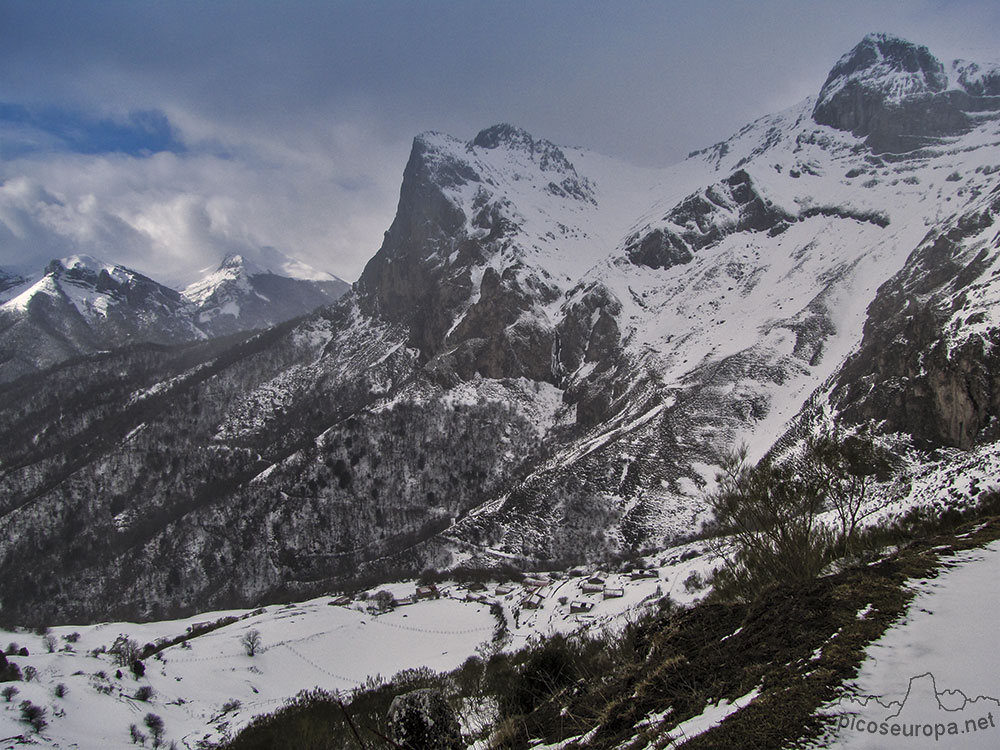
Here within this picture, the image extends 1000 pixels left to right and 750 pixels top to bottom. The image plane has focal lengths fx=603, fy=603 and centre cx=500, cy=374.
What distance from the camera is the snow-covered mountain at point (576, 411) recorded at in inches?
4250

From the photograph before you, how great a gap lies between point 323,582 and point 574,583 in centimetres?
7250

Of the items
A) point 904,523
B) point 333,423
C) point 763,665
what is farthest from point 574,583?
point 333,423

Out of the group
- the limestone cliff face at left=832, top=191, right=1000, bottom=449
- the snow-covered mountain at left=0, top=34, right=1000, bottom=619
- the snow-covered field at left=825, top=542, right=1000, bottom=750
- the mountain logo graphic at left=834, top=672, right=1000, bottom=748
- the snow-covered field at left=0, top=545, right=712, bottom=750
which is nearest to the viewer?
the mountain logo graphic at left=834, top=672, right=1000, bottom=748

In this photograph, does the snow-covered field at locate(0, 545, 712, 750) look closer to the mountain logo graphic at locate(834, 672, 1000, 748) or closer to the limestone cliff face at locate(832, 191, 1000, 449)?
the limestone cliff face at locate(832, 191, 1000, 449)

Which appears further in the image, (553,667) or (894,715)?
(553,667)

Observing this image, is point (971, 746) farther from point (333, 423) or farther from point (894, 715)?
point (333, 423)

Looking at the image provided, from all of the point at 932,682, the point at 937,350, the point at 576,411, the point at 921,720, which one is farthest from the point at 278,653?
the point at 576,411

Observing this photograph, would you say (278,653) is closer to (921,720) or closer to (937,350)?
(921,720)

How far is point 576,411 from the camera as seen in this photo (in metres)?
162

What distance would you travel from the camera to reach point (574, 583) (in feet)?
279

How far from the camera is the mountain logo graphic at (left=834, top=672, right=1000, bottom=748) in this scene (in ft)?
17.5

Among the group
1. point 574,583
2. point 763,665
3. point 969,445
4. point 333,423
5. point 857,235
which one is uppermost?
point 857,235

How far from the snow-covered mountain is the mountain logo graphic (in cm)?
7733

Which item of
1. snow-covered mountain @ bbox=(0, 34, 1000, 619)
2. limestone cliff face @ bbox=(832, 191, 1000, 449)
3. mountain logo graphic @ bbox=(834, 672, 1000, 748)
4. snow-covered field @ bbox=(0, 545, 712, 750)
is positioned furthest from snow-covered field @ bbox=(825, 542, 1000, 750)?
snow-covered mountain @ bbox=(0, 34, 1000, 619)
